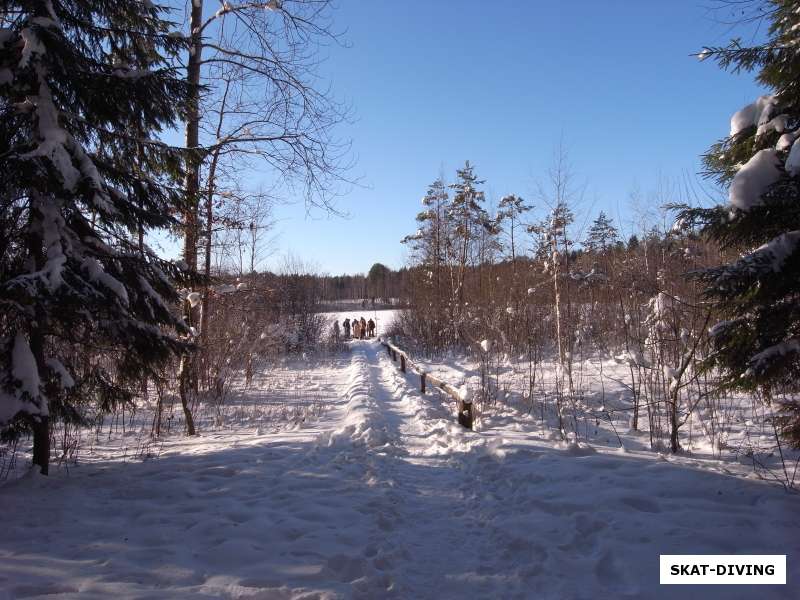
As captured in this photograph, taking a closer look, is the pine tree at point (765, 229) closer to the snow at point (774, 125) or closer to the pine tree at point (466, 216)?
the snow at point (774, 125)

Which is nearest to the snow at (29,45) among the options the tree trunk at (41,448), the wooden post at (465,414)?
Result: the tree trunk at (41,448)

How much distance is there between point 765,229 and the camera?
12.3 ft

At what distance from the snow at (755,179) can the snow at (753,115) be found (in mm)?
463

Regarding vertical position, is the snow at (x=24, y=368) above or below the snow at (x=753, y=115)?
below

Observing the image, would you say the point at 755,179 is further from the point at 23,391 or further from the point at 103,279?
the point at 23,391

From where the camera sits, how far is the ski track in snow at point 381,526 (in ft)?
8.74

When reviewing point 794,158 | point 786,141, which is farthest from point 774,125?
point 794,158

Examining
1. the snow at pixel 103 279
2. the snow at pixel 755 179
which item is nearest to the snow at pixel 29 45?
the snow at pixel 103 279

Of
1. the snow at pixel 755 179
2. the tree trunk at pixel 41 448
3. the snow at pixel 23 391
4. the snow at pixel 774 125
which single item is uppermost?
the snow at pixel 774 125

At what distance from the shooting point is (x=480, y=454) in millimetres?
5484

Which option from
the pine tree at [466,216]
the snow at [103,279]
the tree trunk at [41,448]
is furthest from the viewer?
the pine tree at [466,216]

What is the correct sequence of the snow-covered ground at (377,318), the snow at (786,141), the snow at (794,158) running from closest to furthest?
1. the snow at (794,158)
2. the snow at (786,141)
3. the snow-covered ground at (377,318)

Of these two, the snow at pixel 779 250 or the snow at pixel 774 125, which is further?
the snow at pixel 774 125

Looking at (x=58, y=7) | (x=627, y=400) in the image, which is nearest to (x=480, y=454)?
(x=627, y=400)
